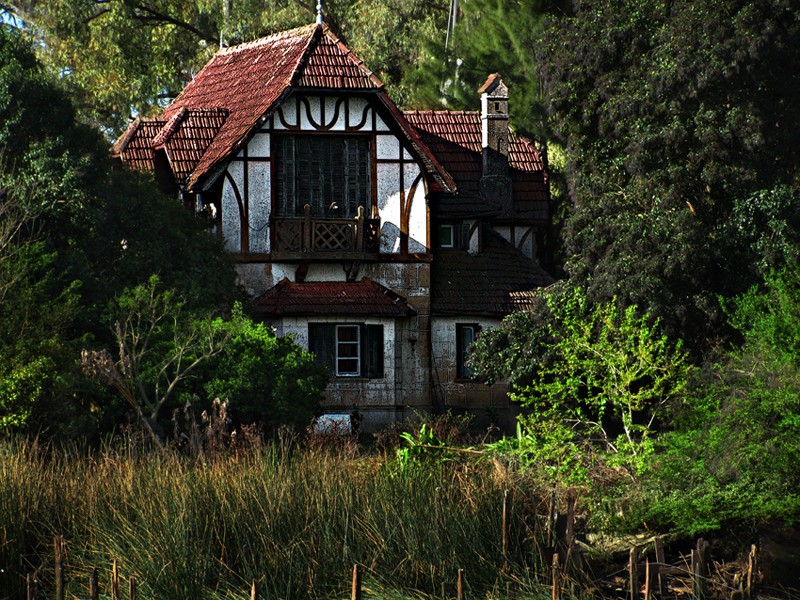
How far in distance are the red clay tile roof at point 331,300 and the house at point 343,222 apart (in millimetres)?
25

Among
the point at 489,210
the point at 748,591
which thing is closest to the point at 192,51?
the point at 489,210

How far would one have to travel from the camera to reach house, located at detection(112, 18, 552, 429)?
30156 millimetres

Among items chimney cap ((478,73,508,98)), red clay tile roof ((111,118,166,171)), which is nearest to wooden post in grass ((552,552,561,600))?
red clay tile roof ((111,118,166,171))

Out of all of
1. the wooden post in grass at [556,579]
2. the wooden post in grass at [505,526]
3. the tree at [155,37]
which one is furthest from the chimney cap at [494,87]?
the wooden post in grass at [556,579]

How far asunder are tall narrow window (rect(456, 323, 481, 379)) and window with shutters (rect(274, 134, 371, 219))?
9.86 ft

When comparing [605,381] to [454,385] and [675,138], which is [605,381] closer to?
[675,138]

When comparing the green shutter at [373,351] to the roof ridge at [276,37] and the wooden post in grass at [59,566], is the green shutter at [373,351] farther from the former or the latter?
the wooden post in grass at [59,566]

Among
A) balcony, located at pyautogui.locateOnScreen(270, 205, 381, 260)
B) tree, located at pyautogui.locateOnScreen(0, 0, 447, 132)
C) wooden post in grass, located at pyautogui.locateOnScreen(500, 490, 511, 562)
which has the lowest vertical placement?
wooden post in grass, located at pyautogui.locateOnScreen(500, 490, 511, 562)

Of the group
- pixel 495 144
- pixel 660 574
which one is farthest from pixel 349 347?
pixel 660 574

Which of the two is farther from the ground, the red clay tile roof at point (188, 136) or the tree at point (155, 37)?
the tree at point (155, 37)

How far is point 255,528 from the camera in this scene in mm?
17859

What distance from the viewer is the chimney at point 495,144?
3381 cm

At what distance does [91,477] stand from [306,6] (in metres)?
26.0

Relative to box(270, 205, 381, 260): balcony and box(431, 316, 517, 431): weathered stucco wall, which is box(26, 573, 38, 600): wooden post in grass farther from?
box(431, 316, 517, 431): weathered stucco wall
